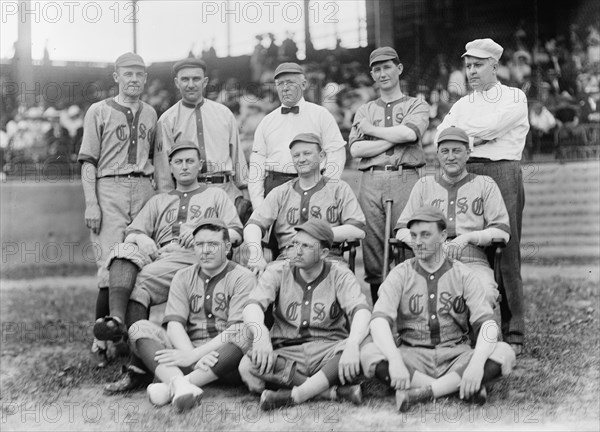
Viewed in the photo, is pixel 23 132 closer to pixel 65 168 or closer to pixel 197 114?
pixel 65 168

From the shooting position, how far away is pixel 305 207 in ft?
17.1

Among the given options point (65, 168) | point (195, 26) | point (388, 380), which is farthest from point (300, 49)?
point (388, 380)

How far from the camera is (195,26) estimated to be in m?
9.74

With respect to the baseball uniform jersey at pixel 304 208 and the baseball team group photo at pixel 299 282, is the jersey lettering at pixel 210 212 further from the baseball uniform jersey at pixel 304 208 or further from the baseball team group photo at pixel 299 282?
the baseball uniform jersey at pixel 304 208

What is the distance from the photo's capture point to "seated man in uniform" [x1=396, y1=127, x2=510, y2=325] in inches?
192

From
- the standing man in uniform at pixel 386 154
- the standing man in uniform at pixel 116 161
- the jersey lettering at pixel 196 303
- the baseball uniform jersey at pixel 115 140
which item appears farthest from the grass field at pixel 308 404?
the baseball uniform jersey at pixel 115 140

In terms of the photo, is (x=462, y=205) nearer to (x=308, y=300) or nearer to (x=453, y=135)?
(x=453, y=135)

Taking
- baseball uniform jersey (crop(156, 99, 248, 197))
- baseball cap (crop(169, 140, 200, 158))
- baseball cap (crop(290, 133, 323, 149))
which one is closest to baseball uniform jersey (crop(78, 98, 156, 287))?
baseball uniform jersey (crop(156, 99, 248, 197))

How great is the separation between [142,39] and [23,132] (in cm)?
189

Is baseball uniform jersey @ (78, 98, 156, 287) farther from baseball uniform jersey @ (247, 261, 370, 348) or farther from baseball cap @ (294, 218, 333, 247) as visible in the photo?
baseball cap @ (294, 218, 333, 247)

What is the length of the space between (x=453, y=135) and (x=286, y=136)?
1319 mm

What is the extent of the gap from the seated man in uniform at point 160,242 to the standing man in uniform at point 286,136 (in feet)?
1.40

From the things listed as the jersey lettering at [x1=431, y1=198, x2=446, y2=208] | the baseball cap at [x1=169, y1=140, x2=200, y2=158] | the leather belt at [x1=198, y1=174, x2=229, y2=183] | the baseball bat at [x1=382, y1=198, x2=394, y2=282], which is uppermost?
the baseball cap at [x1=169, y1=140, x2=200, y2=158]

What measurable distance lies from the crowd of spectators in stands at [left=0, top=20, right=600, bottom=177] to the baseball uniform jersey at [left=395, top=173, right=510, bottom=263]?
14.6ft
